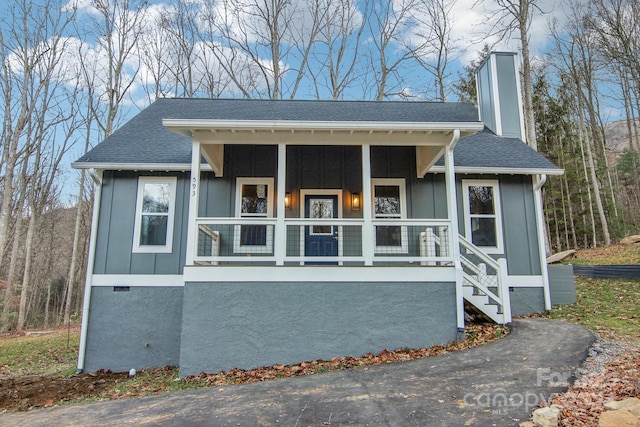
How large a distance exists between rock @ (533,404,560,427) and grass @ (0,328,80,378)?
7.89 meters

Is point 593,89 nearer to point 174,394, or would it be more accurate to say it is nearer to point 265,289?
point 265,289

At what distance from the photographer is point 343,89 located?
723 inches

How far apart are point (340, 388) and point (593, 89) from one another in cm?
2274

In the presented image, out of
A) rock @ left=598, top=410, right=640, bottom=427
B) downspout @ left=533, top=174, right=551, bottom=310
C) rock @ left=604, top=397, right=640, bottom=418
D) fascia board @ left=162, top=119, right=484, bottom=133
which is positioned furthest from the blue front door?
rock @ left=598, top=410, right=640, bottom=427

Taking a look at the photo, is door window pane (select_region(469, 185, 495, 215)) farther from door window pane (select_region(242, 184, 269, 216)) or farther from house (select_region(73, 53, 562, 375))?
door window pane (select_region(242, 184, 269, 216))

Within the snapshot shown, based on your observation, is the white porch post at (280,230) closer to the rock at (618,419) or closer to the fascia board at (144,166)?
the fascia board at (144,166)

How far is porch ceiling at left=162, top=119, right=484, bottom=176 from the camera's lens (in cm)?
609

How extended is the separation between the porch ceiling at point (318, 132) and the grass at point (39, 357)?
5380mm

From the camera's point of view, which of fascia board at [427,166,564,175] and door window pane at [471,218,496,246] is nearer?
fascia board at [427,166,564,175]

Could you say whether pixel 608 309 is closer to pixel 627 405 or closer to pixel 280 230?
pixel 627 405

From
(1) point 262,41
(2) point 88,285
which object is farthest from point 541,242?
(1) point 262,41

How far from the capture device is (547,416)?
10.5 feet

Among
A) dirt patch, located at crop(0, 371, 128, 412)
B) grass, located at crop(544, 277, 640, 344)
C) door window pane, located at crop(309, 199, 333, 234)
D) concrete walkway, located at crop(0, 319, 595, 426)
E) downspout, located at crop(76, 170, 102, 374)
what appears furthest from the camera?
door window pane, located at crop(309, 199, 333, 234)

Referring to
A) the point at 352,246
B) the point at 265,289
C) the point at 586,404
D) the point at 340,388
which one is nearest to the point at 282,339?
the point at 265,289
